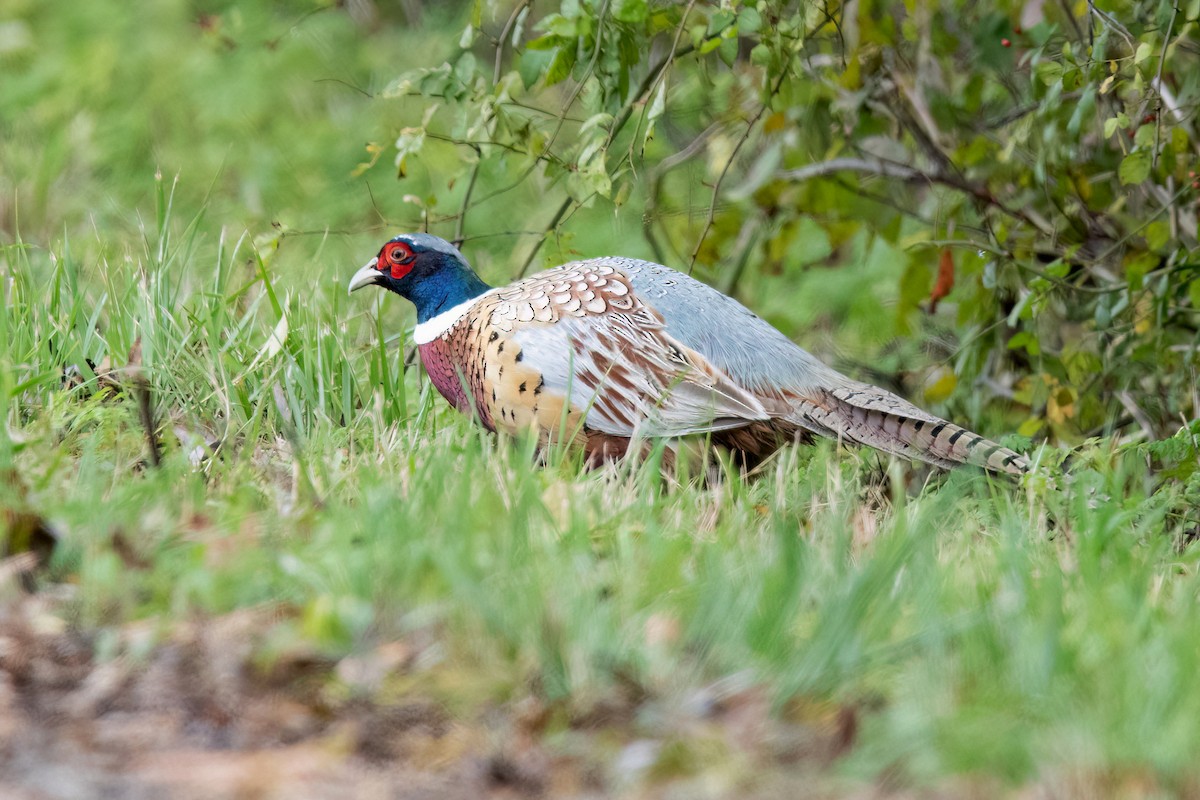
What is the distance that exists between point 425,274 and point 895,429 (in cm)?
152

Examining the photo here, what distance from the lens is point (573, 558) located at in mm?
2646

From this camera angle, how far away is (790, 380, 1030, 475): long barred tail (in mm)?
4078

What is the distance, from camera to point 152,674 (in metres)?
2.31

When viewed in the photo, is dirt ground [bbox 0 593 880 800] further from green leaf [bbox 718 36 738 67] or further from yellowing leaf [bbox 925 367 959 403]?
yellowing leaf [bbox 925 367 959 403]

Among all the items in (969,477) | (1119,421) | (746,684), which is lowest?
(1119,421)

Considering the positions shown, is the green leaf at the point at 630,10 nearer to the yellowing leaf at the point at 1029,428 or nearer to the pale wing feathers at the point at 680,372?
the pale wing feathers at the point at 680,372

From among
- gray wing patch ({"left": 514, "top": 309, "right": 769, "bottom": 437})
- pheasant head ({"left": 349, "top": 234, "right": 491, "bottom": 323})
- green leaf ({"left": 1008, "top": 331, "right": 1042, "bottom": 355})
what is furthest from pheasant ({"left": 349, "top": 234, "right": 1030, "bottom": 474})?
green leaf ({"left": 1008, "top": 331, "right": 1042, "bottom": 355})

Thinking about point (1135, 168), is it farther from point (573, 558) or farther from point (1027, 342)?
point (573, 558)

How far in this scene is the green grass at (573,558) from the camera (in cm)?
215

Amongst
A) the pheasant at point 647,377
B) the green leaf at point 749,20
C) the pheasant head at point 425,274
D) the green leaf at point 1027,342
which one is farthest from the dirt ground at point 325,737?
the green leaf at point 1027,342

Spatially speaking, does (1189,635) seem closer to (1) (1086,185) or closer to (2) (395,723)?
(2) (395,723)

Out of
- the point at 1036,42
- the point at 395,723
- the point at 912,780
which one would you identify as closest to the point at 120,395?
the point at 395,723

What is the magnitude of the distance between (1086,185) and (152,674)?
154 inches

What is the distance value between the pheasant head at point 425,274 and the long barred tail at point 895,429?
3.62ft
